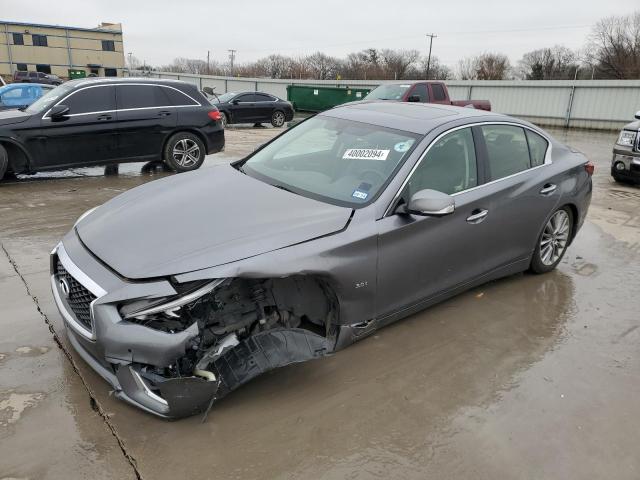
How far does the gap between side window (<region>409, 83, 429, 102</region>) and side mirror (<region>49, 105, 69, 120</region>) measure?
8.77 meters

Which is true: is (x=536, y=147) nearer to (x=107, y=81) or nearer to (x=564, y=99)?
(x=107, y=81)

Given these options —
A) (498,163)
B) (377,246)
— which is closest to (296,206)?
(377,246)

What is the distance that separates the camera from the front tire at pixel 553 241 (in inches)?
182

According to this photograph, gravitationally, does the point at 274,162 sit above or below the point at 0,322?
above

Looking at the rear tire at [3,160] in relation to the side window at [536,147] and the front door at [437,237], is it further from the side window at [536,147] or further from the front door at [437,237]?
the side window at [536,147]

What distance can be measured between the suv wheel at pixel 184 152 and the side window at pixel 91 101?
112cm

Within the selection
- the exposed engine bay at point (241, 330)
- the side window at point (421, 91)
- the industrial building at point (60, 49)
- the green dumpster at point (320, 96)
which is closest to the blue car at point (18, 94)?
the side window at point (421, 91)

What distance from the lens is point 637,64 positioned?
57625 mm

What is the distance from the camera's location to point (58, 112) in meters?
7.66

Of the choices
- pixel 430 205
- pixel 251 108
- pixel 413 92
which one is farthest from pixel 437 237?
pixel 251 108

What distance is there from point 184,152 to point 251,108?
10246mm

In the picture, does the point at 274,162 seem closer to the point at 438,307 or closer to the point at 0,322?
the point at 438,307

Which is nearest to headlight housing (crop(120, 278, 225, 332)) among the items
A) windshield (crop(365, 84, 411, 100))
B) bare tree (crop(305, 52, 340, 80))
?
windshield (crop(365, 84, 411, 100))

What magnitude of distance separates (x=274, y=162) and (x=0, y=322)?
89.6 inches
